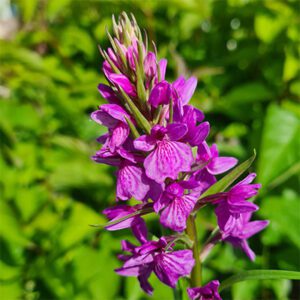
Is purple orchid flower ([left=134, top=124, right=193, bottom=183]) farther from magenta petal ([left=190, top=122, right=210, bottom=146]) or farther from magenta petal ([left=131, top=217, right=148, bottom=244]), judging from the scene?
magenta petal ([left=131, top=217, right=148, bottom=244])

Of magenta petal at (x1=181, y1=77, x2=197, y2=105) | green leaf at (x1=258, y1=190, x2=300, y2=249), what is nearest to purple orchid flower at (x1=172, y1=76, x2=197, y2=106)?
magenta petal at (x1=181, y1=77, x2=197, y2=105)

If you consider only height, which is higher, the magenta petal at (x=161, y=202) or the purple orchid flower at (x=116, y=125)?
the purple orchid flower at (x=116, y=125)

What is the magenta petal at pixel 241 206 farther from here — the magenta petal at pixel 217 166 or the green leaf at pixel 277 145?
the green leaf at pixel 277 145

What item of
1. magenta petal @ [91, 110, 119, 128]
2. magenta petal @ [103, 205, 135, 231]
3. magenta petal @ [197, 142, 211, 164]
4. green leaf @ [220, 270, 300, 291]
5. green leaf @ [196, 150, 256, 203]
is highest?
magenta petal @ [91, 110, 119, 128]

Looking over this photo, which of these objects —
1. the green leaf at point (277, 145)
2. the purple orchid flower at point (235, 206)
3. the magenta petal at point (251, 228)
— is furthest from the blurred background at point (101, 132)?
the purple orchid flower at point (235, 206)

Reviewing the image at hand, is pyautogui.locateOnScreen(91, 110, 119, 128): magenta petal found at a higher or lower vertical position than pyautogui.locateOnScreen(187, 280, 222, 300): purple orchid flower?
higher

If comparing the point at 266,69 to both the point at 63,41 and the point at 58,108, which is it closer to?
the point at 58,108

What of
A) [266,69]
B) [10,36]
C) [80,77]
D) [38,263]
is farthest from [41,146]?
[10,36]
